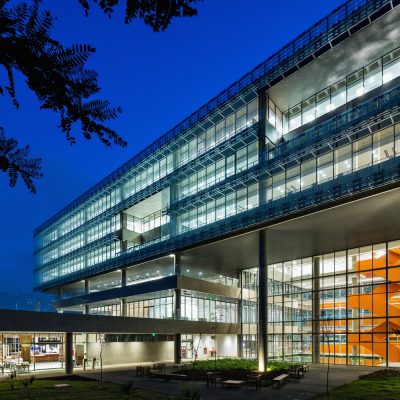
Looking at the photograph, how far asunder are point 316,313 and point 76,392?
87.0 feet

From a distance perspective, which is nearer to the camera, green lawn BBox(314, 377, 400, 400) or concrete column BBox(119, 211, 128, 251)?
green lawn BBox(314, 377, 400, 400)

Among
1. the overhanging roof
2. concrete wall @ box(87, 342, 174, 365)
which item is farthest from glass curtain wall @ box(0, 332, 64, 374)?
the overhanging roof

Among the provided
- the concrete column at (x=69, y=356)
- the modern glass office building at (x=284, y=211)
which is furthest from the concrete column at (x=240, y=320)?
the concrete column at (x=69, y=356)

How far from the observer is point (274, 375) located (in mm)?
31719

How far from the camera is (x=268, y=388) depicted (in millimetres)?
28016

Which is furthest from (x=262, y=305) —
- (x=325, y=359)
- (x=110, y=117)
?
(x=110, y=117)

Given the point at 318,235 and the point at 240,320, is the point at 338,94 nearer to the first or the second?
the point at 318,235

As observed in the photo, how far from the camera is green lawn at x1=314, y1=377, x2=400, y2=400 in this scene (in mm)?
22203

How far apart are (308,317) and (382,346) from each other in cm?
783

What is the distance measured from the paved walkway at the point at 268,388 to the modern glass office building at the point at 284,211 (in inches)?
205

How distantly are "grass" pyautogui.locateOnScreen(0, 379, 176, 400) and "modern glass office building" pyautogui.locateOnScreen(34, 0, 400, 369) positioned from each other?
46.6ft

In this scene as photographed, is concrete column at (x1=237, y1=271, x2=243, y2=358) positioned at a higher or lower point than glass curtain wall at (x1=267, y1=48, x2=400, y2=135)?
lower

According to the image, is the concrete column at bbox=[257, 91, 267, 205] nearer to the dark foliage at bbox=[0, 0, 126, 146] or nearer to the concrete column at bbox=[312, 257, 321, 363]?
the concrete column at bbox=[312, 257, 321, 363]

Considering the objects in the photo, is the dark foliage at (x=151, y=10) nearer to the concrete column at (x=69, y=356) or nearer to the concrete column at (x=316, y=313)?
the concrete column at (x=69, y=356)
